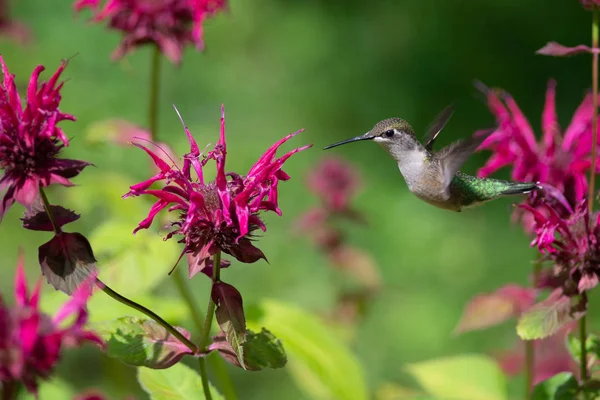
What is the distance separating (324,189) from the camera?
2.34m

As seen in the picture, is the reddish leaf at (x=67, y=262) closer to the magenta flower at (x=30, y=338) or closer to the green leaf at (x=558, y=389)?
the magenta flower at (x=30, y=338)

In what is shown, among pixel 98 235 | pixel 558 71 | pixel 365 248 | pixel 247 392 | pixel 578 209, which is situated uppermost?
pixel 558 71

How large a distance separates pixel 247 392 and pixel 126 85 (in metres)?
1.92

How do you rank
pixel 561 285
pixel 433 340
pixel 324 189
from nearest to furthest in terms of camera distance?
pixel 561 285 → pixel 324 189 → pixel 433 340

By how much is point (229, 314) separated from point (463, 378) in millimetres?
802

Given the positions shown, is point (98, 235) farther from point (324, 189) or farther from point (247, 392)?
point (247, 392)

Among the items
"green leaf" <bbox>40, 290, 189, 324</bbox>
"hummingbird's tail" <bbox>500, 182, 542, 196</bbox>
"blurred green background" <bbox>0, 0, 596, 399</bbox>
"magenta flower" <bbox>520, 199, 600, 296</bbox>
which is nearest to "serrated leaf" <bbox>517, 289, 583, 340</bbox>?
"magenta flower" <bbox>520, 199, 600, 296</bbox>

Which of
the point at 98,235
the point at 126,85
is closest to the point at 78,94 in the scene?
the point at 126,85

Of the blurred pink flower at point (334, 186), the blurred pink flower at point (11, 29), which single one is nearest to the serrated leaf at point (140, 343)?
the blurred pink flower at point (334, 186)

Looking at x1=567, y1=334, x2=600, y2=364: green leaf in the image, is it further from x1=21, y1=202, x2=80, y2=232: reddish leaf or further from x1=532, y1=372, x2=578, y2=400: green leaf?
x1=21, y1=202, x2=80, y2=232: reddish leaf

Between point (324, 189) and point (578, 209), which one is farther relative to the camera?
point (324, 189)

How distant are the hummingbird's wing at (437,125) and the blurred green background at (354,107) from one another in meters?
1.22

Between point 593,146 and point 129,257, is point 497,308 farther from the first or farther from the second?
point 129,257

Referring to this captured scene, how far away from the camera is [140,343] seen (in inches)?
43.6
